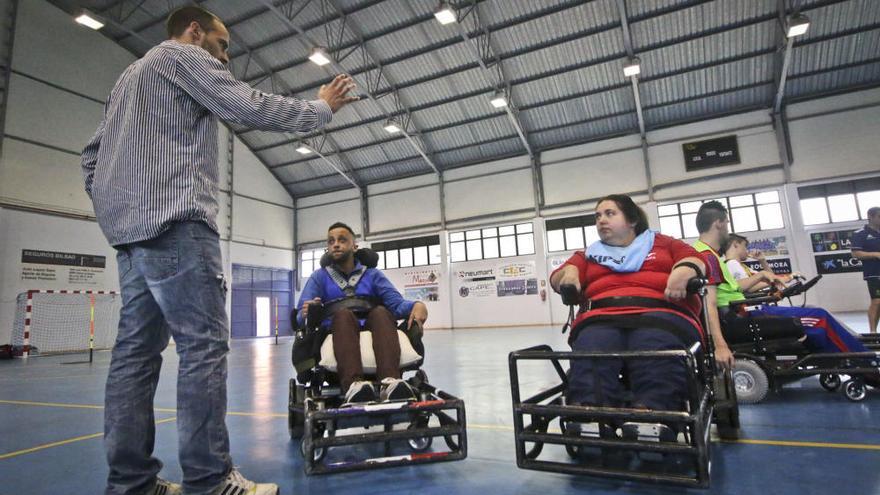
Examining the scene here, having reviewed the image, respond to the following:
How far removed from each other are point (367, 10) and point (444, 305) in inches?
457

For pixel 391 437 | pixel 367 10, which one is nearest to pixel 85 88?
pixel 367 10

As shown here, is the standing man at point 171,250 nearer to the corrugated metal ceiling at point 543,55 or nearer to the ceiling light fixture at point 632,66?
the corrugated metal ceiling at point 543,55

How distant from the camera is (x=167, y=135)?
166 centimetres

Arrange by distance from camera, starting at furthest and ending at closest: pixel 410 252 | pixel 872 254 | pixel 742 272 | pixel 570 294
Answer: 1. pixel 410 252
2. pixel 872 254
3. pixel 742 272
4. pixel 570 294

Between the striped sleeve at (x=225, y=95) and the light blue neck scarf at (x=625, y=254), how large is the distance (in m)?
1.65

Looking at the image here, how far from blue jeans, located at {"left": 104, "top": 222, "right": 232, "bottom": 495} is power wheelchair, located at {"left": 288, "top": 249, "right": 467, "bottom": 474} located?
435 mm

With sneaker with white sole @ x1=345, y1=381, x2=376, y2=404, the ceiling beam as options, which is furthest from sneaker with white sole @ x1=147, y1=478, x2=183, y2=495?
the ceiling beam

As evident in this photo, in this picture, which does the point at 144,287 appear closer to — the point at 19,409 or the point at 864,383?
the point at 19,409

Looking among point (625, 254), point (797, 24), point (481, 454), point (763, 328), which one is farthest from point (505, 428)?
point (797, 24)

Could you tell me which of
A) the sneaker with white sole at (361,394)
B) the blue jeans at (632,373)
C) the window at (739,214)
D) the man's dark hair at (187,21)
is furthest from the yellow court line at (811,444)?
the window at (739,214)

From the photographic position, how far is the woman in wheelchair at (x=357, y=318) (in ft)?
7.15

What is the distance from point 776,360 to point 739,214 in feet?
47.5

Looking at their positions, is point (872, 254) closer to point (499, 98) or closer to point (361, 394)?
point (361, 394)

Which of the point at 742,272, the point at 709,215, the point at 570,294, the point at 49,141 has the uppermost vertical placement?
the point at 49,141
